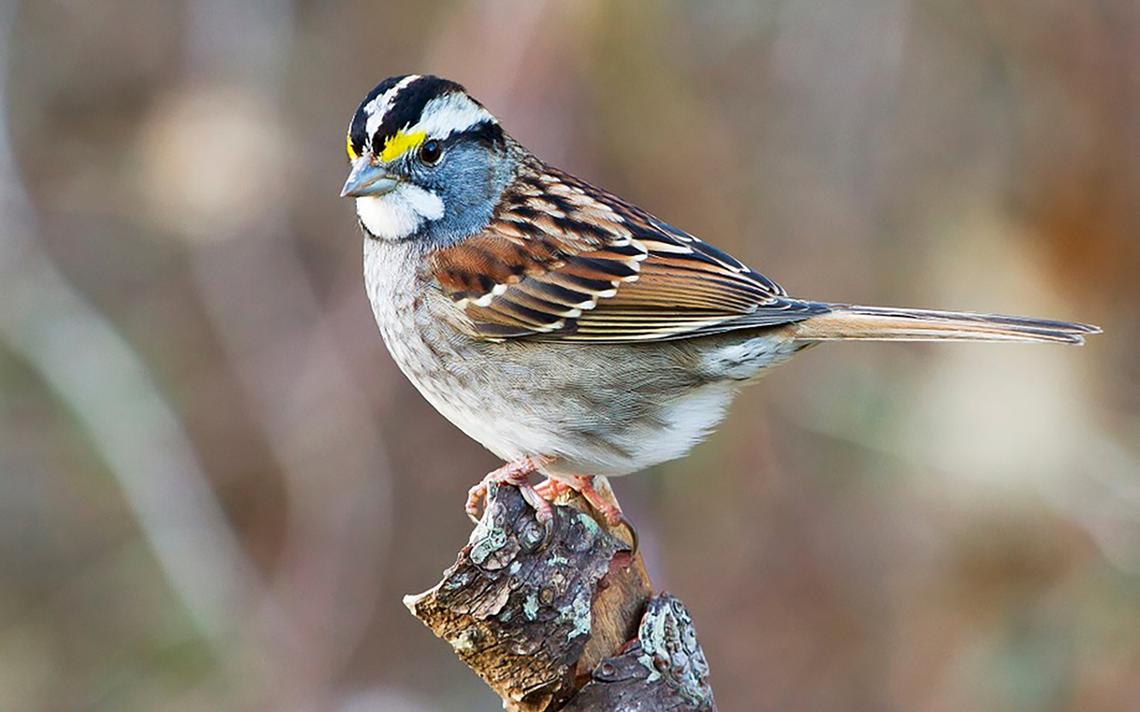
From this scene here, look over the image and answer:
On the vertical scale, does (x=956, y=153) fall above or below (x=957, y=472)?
above

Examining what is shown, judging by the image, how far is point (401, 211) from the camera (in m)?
3.94

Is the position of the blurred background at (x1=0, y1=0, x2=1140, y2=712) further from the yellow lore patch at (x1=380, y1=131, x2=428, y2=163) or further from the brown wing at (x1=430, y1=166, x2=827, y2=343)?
the yellow lore patch at (x1=380, y1=131, x2=428, y2=163)

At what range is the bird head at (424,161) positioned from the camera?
378 cm

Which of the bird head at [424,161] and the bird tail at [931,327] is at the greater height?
the bird head at [424,161]

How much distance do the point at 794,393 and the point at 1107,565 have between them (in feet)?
4.63

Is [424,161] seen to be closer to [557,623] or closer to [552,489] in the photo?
[552,489]

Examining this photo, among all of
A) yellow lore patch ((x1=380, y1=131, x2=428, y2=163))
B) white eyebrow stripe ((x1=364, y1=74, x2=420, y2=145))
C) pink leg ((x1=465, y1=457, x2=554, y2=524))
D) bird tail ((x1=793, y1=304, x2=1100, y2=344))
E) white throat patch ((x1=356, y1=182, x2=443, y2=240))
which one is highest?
white eyebrow stripe ((x1=364, y1=74, x2=420, y2=145))

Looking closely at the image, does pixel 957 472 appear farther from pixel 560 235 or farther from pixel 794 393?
pixel 560 235

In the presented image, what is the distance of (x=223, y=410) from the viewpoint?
6.85 m

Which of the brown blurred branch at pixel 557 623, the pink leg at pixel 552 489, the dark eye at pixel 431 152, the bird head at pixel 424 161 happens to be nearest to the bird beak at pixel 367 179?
the bird head at pixel 424 161

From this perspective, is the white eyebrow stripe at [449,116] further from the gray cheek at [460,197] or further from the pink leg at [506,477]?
the pink leg at [506,477]

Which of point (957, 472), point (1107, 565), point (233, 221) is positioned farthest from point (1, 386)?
point (1107, 565)

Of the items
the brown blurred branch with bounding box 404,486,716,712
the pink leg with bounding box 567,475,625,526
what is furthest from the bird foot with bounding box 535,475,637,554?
the brown blurred branch with bounding box 404,486,716,712

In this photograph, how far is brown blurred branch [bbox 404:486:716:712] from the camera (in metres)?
2.90
